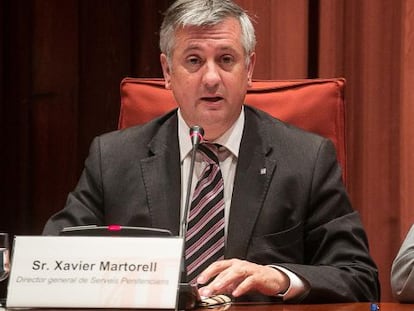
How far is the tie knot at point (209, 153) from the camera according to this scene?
2.40m

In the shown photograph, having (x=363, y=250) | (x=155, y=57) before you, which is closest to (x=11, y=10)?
(x=155, y=57)

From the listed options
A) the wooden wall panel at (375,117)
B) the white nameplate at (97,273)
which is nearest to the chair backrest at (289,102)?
the wooden wall panel at (375,117)

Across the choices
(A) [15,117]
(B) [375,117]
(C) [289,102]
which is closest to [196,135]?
(C) [289,102]

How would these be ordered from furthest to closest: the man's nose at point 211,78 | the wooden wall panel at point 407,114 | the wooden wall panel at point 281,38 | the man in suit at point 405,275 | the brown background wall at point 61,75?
the brown background wall at point 61,75, the wooden wall panel at point 281,38, the wooden wall panel at point 407,114, the man's nose at point 211,78, the man in suit at point 405,275

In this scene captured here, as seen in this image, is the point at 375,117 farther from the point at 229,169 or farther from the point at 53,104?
the point at 53,104

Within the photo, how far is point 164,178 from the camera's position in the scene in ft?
7.93

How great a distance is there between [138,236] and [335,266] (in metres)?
0.66

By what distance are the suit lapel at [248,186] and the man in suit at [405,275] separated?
40cm

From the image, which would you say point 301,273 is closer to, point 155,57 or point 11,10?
point 155,57

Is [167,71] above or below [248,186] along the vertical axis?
above

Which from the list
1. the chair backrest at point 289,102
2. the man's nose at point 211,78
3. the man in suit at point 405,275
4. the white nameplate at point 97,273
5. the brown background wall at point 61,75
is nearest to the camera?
the white nameplate at point 97,273

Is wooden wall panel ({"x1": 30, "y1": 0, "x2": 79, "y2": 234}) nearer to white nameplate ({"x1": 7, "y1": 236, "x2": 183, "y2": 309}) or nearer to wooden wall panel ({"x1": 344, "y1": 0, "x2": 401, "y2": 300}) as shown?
wooden wall panel ({"x1": 344, "y1": 0, "x2": 401, "y2": 300})

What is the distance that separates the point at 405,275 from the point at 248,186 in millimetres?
510

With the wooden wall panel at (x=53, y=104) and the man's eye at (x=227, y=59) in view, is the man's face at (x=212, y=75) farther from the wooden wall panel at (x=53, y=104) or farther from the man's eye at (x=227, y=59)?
the wooden wall panel at (x=53, y=104)
